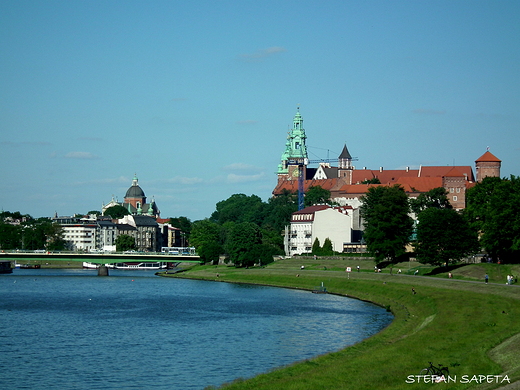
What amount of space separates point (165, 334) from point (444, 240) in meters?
48.9

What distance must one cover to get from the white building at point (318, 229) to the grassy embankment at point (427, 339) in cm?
6453

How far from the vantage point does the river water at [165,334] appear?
50656 mm

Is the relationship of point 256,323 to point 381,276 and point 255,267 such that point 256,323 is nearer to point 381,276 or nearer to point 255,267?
point 381,276

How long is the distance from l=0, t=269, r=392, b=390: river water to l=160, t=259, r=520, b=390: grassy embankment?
11.0ft

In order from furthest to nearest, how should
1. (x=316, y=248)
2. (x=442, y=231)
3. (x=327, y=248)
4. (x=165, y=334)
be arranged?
(x=316, y=248)
(x=327, y=248)
(x=442, y=231)
(x=165, y=334)

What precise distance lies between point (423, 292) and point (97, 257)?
88940 millimetres

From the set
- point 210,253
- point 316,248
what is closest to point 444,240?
point 316,248

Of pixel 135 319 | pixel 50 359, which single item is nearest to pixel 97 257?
pixel 135 319

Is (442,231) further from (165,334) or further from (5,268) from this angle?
(5,268)

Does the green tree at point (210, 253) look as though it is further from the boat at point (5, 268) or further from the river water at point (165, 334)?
the river water at point (165, 334)

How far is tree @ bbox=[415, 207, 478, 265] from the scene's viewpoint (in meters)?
107

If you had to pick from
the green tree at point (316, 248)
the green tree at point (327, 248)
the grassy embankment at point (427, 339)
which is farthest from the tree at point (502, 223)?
the green tree at point (316, 248)

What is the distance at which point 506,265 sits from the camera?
102750mm

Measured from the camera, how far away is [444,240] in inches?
4181
